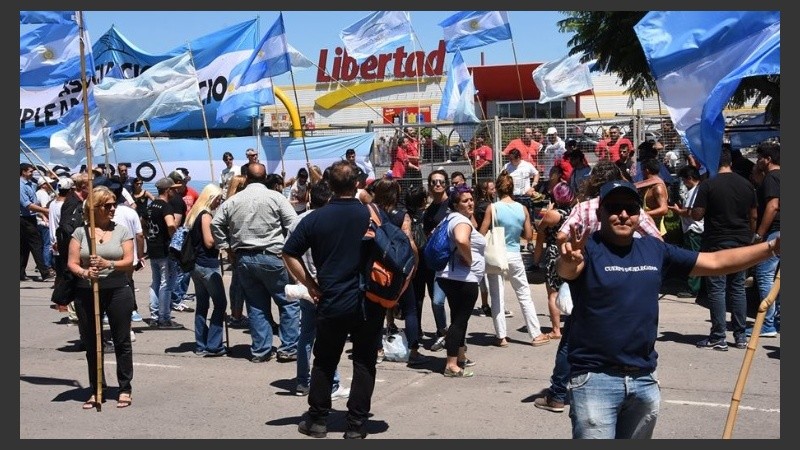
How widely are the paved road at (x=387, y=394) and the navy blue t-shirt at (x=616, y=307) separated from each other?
237cm

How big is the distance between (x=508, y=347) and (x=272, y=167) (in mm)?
10418

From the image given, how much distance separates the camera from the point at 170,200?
1118 centimetres

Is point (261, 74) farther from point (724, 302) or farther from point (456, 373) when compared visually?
point (724, 302)

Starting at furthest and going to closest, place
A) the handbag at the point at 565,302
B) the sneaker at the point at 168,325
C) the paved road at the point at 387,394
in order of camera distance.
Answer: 1. the sneaker at the point at 168,325
2. the handbag at the point at 565,302
3. the paved road at the point at 387,394

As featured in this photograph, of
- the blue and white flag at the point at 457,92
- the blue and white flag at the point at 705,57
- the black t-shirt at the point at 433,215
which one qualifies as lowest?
the black t-shirt at the point at 433,215

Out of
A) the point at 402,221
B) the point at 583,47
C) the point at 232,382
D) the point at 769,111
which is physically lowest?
the point at 232,382

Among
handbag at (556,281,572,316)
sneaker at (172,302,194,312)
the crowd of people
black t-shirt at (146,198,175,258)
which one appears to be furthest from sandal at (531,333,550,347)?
sneaker at (172,302,194,312)

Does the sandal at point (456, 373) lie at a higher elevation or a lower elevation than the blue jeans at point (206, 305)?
lower

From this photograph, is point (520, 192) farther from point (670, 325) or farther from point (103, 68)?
point (103, 68)

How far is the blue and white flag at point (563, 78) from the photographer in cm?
1944

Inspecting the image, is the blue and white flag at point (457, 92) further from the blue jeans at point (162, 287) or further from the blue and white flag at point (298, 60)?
the blue jeans at point (162, 287)

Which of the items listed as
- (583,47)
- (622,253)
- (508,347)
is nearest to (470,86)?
(583,47)

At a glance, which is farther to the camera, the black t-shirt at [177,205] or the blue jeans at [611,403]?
the black t-shirt at [177,205]

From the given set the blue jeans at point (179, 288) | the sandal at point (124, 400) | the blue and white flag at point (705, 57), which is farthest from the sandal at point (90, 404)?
the blue and white flag at point (705, 57)
